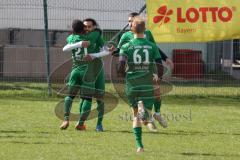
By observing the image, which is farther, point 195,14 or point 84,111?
point 195,14

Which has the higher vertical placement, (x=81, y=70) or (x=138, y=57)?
(x=138, y=57)

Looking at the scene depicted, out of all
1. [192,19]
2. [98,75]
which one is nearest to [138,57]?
[98,75]

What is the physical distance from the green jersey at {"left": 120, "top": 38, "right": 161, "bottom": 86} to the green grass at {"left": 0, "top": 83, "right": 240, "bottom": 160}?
0.99 meters

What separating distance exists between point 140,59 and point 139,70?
0.62 ft

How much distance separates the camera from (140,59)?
1027 cm

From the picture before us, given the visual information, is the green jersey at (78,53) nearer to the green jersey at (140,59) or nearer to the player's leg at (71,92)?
the player's leg at (71,92)

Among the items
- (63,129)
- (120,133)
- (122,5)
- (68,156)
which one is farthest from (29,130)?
(122,5)

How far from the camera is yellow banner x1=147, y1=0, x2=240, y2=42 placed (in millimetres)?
19125

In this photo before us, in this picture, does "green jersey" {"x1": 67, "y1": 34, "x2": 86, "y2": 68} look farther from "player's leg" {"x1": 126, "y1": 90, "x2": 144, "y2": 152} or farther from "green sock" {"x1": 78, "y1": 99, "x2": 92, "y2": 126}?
"player's leg" {"x1": 126, "y1": 90, "x2": 144, "y2": 152}

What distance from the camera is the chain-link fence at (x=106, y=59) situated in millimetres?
20594

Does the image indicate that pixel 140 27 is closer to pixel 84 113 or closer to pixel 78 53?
pixel 78 53

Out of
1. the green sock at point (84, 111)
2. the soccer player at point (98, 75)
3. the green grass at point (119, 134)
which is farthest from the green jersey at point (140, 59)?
the soccer player at point (98, 75)

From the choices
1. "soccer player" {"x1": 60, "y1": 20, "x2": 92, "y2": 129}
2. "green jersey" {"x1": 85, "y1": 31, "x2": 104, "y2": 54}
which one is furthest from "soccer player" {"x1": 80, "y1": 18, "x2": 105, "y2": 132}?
"soccer player" {"x1": 60, "y1": 20, "x2": 92, "y2": 129}

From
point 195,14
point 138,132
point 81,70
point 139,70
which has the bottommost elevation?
point 138,132
